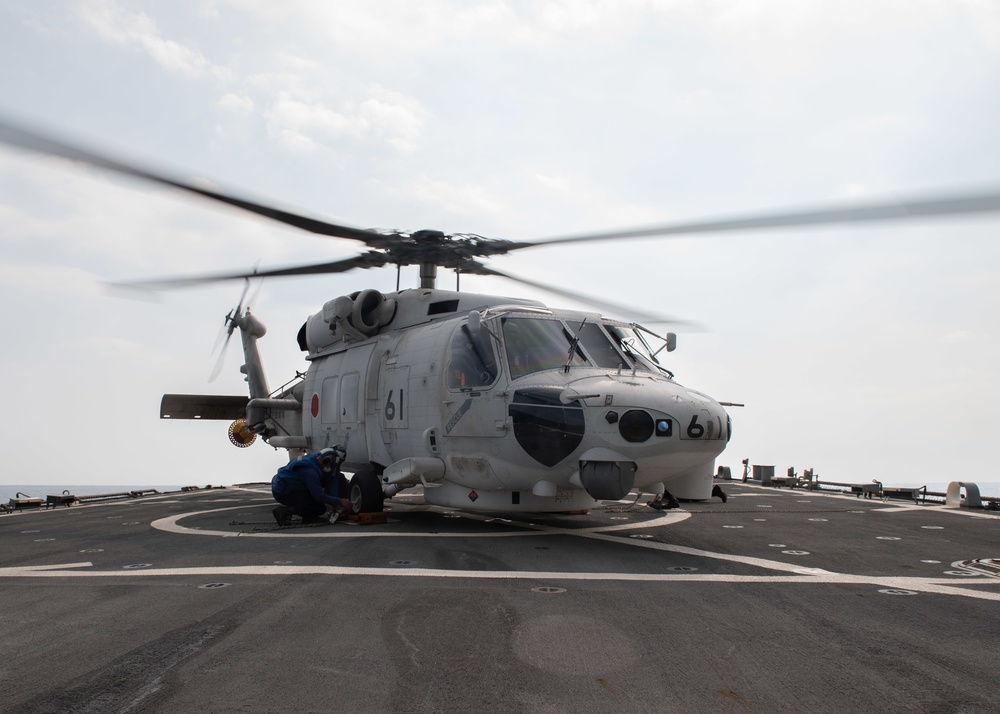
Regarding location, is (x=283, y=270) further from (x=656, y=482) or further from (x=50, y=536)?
(x=656, y=482)

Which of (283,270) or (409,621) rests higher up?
(283,270)

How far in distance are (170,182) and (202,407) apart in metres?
13.5

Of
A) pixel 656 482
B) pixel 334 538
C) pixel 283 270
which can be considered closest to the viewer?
pixel 656 482

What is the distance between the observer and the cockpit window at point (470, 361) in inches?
403

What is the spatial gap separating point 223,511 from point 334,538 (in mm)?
5860

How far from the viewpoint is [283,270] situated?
1405cm

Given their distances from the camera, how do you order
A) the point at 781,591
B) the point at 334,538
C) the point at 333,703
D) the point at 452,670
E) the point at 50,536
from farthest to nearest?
1. the point at 50,536
2. the point at 334,538
3. the point at 781,591
4. the point at 452,670
5. the point at 333,703

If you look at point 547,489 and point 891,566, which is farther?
point 547,489

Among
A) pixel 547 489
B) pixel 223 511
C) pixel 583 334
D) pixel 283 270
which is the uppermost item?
pixel 283 270

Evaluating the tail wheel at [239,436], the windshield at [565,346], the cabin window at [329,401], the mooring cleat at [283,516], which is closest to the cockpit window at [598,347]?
the windshield at [565,346]

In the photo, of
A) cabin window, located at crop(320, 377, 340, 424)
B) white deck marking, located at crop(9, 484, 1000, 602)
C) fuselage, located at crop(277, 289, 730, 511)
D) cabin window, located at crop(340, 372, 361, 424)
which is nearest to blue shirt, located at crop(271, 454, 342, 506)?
fuselage, located at crop(277, 289, 730, 511)

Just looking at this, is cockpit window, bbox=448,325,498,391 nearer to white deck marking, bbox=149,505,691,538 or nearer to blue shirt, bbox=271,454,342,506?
white deck marking, bbox=149,505,691,538

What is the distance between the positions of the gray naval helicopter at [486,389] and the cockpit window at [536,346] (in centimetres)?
2

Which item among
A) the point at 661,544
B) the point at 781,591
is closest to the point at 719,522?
the point at 661,544
